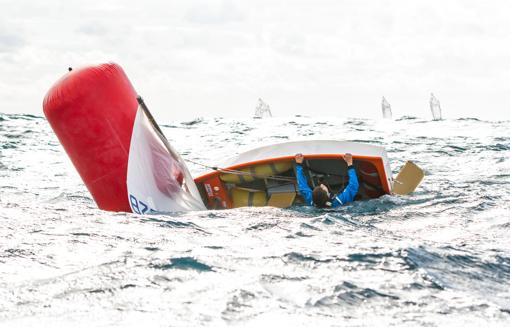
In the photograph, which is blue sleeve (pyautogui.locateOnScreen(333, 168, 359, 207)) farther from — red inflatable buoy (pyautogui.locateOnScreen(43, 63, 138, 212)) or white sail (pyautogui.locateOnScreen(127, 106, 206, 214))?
red inflatable buoy (pyautogui.locateOnScreen(43, 63, 138, 212))

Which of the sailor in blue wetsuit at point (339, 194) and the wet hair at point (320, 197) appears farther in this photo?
the sailor in blue wetsuit at point (339, 194)

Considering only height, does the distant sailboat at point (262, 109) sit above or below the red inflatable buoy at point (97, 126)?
below

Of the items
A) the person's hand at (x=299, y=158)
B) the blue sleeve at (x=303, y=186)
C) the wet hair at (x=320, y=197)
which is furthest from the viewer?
the person's hand at (x=299, y=158)

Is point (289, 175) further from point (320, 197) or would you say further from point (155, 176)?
point (155, 176)

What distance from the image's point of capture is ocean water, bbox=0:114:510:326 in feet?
16.6

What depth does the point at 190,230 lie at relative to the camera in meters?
8.65

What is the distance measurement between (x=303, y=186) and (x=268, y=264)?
4.39 metres

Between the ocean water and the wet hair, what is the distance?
125 mm

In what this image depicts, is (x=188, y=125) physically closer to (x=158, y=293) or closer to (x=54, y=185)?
(x=54, y=185)

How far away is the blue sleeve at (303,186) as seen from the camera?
35.5 ft

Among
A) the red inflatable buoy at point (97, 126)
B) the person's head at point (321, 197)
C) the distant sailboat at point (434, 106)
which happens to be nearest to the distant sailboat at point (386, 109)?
the distant sailboat at point (434, 106)

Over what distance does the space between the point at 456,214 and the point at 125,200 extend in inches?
184

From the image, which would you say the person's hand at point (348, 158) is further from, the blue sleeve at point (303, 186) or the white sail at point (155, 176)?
the white sail at point (155, 176)

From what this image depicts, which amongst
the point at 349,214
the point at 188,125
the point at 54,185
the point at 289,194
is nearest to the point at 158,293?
the point at 349,214
